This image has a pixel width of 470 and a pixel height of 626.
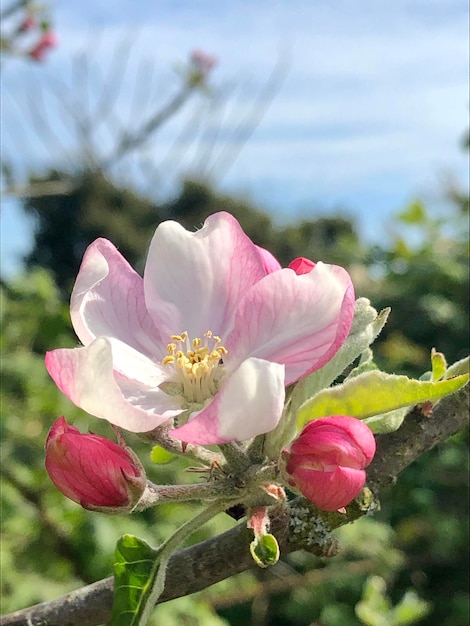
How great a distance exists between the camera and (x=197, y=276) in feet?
2.74

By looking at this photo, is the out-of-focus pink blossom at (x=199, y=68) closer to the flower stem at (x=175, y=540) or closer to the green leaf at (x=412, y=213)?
the green leaf at (x=412, y=213)

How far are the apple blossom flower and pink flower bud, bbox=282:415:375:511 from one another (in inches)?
2.0

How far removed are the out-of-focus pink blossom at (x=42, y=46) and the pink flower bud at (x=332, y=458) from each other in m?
3.63

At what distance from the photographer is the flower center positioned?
2.66 ft

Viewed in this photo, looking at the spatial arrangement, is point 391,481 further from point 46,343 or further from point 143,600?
point 46,343

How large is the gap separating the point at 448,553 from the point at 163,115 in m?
2.53

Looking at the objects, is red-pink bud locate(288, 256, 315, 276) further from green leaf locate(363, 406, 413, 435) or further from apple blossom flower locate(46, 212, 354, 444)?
green leaf locate(363, 406, 413, 435)

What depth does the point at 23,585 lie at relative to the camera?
206 centimetres

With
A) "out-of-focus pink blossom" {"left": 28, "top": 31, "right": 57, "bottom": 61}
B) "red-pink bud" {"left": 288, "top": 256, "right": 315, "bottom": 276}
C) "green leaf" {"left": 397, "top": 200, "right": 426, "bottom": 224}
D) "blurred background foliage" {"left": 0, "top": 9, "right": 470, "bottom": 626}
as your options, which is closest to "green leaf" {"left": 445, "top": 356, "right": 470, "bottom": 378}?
"red-pink bud" {"left": 288, "top": 256, "right": 315, "bottom": 276}

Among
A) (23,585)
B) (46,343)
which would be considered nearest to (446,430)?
(23,585)

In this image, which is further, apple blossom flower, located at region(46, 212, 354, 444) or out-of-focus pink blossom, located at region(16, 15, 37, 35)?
out-of-focus pink blossom, located at region(16, 15, 37, 35)

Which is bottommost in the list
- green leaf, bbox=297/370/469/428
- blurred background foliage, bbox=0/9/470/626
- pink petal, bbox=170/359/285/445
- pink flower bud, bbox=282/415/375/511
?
blurred background foliage, bbox=0/9/470/626

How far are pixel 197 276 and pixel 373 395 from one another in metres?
0.26

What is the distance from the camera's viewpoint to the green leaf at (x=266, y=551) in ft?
2.17
